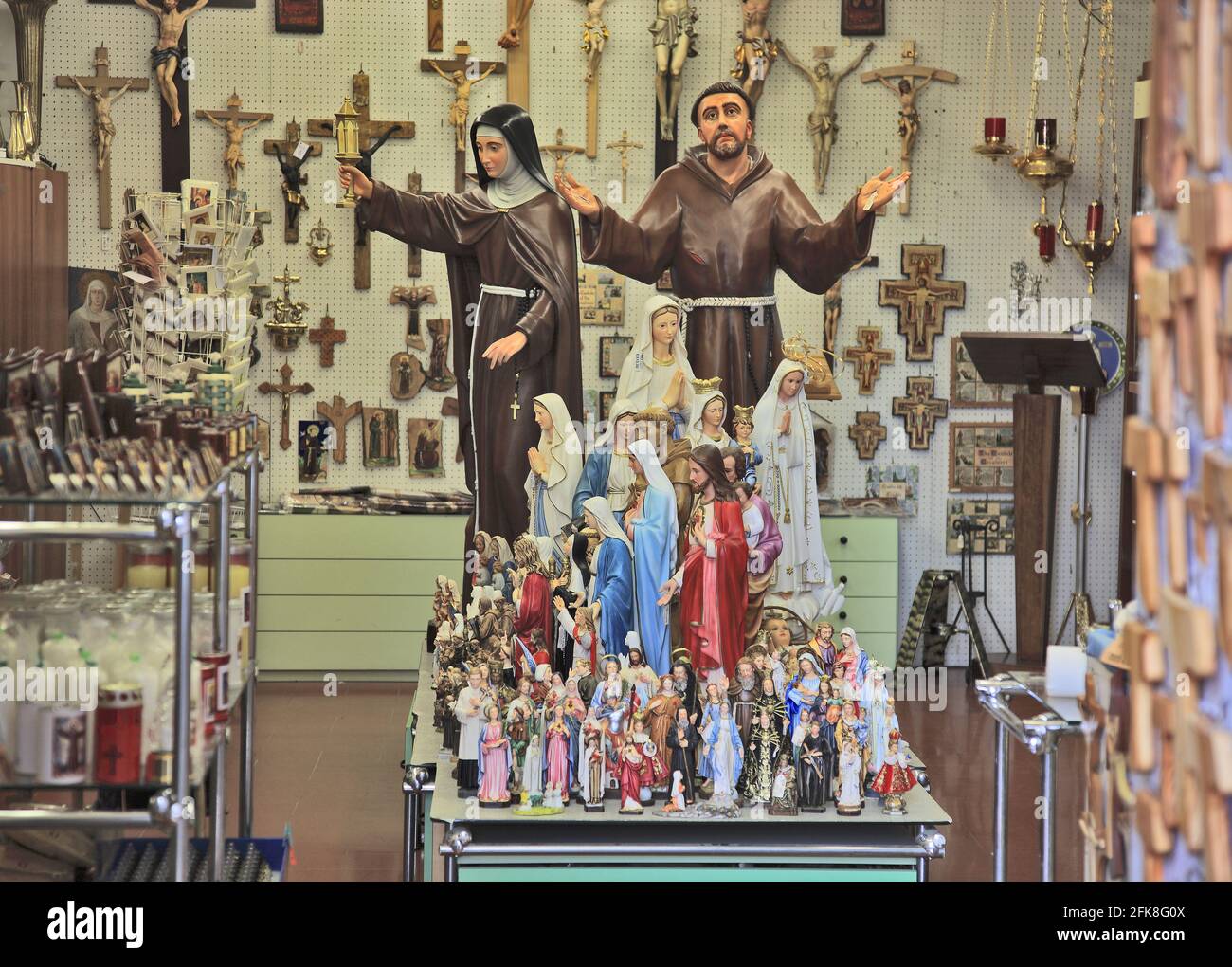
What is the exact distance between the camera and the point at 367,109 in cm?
1017

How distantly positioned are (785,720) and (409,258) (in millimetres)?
6026

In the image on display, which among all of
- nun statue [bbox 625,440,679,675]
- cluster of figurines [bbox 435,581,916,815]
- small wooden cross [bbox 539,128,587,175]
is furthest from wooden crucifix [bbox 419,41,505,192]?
cluster of figurines [bbox 435,581,916,815]

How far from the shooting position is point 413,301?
33.5 feet

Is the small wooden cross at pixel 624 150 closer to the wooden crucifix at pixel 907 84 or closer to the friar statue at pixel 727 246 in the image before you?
the wooden crucifix at pixel 907 84

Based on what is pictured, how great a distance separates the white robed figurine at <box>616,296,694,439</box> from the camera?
23.4 feet

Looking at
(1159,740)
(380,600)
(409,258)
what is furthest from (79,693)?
(409,258)

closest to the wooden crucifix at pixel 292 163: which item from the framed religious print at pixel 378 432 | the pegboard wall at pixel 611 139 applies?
the pegboard wall at pixel 611 139

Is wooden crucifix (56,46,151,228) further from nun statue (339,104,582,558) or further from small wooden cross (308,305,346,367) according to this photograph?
nun statue (339,104,582,558)

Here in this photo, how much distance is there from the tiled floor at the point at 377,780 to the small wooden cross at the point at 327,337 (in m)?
2.06

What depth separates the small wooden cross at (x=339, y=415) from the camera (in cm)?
1025

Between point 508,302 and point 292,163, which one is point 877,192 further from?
point 292,163

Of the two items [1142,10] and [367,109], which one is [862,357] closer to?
[1142,10]

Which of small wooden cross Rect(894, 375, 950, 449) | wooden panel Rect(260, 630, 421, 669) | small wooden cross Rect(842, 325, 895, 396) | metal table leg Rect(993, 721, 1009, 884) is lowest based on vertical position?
→ wooden panel Rect(260, 630, 421, 669)

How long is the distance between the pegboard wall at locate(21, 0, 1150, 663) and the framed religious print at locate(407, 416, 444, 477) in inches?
2.3
